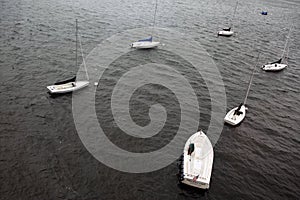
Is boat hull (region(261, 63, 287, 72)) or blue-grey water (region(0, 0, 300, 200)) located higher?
→ boat hull (region(261, 63, 287, 72))

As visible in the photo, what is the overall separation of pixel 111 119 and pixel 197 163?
1728 centimetres

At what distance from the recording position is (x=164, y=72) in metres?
62.8

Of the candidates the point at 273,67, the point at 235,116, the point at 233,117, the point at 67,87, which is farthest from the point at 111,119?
the point at 273,67

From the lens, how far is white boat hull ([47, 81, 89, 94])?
157ft

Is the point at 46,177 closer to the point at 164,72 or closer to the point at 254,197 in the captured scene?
the point at 254,197

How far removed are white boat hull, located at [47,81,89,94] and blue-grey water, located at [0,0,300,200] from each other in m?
1.59

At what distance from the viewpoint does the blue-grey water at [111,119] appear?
32.4 metres

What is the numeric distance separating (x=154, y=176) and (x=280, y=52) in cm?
7274

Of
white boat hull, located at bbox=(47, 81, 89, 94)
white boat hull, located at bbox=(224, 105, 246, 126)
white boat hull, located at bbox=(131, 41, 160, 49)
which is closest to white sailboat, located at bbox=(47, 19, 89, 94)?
white boat hull, located at bbox=(47, 81, 89, 94)

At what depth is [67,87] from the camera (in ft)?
162

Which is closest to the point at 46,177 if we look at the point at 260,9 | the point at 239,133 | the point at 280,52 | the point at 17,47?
the point at 239,133

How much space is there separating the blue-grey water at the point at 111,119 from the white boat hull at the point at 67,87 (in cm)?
159

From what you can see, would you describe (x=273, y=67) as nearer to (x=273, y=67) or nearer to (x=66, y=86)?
(x=273, y=67)

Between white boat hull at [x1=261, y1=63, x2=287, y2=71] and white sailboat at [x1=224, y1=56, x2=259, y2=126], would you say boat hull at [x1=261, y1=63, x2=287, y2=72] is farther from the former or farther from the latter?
white sailboat at [x1=224, y1=56, x2=259, y2=126]
